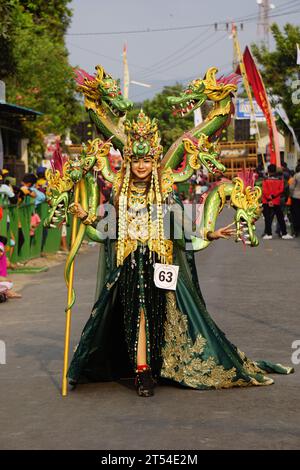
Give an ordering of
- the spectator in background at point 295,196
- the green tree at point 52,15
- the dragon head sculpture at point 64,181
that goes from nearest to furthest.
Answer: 1. the dragon head sculpture at point 64,181
2. the spectator in background at point 295,196
3. the green tree at point 52,15

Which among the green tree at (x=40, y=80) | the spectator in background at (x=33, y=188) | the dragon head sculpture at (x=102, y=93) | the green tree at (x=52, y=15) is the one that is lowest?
the spectator in background at (x=33, y=188)

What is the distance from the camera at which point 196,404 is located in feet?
24.6

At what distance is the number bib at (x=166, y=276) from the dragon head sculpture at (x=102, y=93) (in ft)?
4.41

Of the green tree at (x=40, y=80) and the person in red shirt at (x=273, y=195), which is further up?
the green tree at (x=40, y=80)

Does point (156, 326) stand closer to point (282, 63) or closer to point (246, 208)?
point (246, 208)

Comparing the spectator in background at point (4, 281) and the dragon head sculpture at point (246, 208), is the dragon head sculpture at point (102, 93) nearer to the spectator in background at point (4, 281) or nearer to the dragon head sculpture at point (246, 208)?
the dragon head sculpture at point (246, 208)

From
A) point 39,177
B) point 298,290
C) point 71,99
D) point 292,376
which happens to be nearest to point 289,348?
point 292,376

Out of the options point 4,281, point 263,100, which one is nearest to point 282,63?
point 263,100

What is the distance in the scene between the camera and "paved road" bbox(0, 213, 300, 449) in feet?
21.2

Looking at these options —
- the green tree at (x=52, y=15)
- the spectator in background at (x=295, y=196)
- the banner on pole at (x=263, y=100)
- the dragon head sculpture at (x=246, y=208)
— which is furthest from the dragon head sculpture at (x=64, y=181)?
the green tree at (x=52, y=15)

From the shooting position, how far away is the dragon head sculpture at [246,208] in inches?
316

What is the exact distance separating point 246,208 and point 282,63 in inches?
1708

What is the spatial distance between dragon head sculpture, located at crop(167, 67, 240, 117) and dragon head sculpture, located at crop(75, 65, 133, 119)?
0.42 metres

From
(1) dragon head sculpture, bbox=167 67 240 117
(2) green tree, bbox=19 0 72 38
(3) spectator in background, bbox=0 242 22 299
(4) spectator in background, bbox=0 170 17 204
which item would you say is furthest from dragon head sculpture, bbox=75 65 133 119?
(2) green tree, bbox=19 0 72 38
